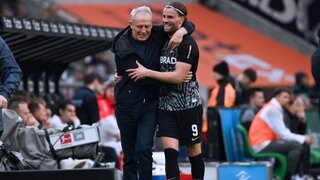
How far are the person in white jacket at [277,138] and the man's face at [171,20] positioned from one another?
5878 millimetres

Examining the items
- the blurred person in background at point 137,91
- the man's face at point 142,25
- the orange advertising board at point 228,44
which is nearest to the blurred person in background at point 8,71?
the blurred person in background at point 137,91

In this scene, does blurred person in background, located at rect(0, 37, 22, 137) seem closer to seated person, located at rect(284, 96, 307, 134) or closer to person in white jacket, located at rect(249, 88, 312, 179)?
person in white jacket, located at rect(249, 88, 312, 179)

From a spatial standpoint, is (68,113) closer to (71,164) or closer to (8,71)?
(71,164)

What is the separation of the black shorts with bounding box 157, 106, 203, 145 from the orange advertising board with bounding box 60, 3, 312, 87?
16.2 meters

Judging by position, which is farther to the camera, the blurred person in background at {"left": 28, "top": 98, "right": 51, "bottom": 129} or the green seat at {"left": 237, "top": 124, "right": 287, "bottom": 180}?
the green seat at {"left": 237, "top": 124, "right": 287, "bottom": 180}

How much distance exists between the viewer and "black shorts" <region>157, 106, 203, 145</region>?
12.6 meters

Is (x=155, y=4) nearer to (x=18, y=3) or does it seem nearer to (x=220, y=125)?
(x=18, y=3)

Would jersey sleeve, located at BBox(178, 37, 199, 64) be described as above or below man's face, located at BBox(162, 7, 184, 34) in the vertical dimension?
below

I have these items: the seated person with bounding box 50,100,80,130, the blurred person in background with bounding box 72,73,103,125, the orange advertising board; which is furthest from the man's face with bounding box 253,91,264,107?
the orange advertising board

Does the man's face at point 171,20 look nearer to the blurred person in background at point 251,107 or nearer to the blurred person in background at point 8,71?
the blurred person in background at point 8,71

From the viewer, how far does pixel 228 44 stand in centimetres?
3206

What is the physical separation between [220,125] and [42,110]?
10.5 ft

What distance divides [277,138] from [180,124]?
6074 millimetres

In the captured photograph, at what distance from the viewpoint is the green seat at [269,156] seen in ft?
59.3
